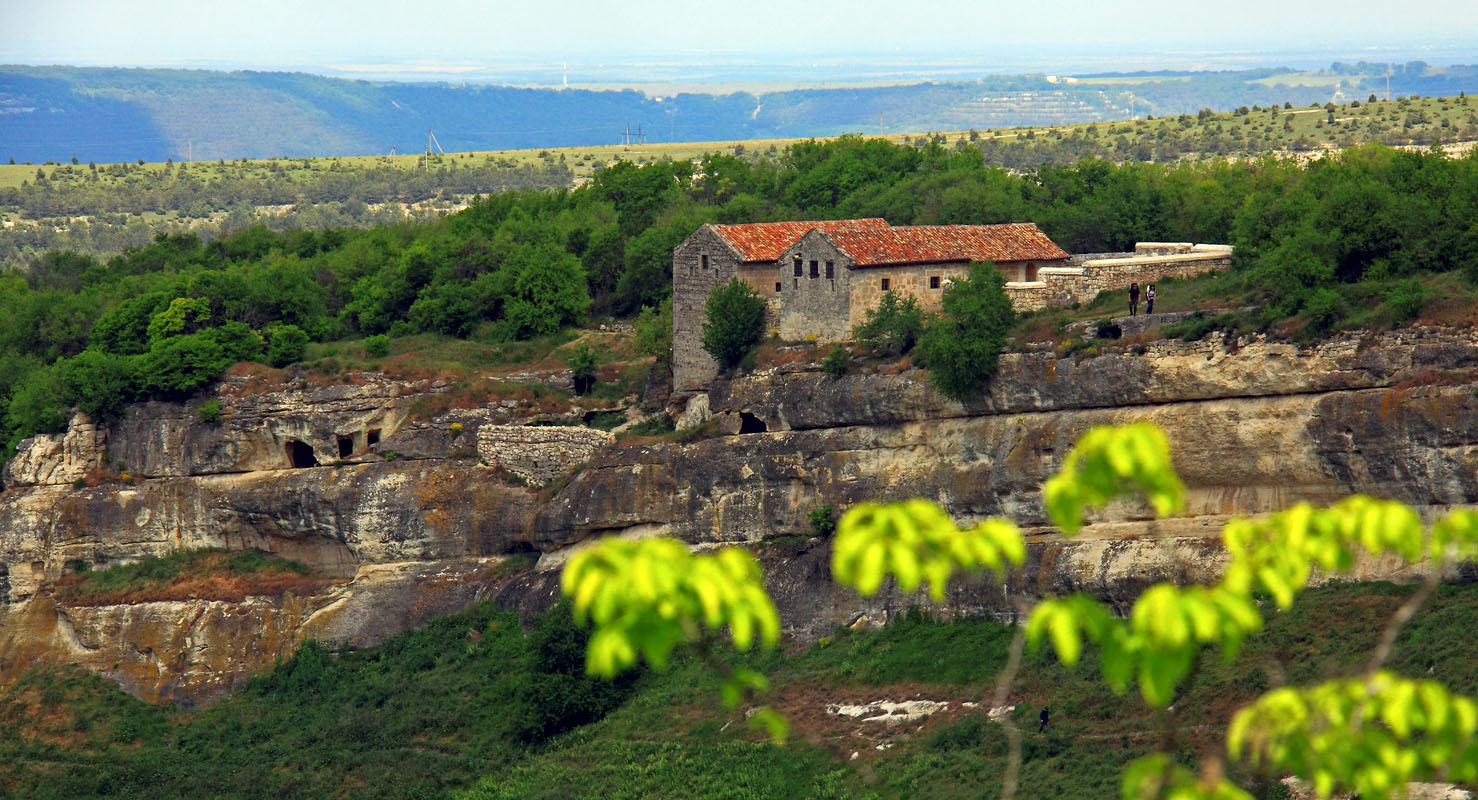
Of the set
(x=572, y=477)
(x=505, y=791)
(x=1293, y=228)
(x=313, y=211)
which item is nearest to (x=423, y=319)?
(x=572, y=477)

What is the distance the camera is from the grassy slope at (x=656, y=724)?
130 feet

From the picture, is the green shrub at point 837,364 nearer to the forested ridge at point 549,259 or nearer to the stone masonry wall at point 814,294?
the stone masonry wall at point 814,294

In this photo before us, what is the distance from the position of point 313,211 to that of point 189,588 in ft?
369

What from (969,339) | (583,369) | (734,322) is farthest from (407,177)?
(969,339)

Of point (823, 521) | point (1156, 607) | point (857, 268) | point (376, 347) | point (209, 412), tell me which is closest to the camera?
point (1156, 607)

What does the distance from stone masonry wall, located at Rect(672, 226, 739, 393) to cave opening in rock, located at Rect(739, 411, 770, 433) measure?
2.69 meters

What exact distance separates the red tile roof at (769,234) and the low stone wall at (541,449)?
749 cm

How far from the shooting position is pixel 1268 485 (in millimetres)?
45188

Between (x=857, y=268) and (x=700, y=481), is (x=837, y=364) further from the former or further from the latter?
(x=700, y=481)

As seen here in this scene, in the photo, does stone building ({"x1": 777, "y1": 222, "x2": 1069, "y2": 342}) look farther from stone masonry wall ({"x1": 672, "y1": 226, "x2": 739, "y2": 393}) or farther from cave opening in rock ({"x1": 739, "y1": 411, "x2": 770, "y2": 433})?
cave opening in rock ({"x1": 739, "y1": 411, "x2": 770, "y2": 433})

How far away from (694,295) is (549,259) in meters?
11.2

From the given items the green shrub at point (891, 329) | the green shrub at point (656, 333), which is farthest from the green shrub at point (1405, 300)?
the green shrub at point (656, 333)

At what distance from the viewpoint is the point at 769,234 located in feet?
193

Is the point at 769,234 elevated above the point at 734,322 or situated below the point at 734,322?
above
